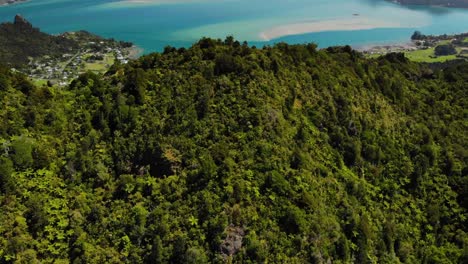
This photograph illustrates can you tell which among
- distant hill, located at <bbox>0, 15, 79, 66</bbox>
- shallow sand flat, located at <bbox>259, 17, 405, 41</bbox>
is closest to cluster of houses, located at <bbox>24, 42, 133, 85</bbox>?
distant hill, located at <bbox>0, 15, 79, 66</bbox>

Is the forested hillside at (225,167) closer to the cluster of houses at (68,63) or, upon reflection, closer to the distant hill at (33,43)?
the cluster of houses at (68,63)

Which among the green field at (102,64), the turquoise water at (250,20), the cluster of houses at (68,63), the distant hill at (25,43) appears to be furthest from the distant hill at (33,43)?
the turquoise water at (250,20)

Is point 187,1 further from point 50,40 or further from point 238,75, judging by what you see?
point 238,75

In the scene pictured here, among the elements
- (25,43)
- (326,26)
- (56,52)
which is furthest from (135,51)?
(326,26)

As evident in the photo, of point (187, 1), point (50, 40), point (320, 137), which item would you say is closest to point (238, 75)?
point (320, 137)

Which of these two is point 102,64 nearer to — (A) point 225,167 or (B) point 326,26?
(B) point 326,26
